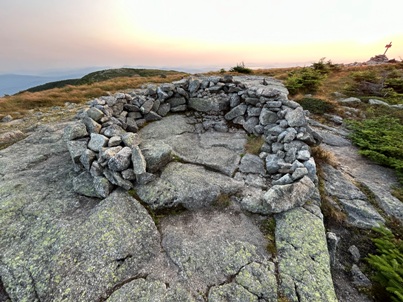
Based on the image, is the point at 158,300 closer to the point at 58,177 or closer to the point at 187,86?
the point at 58,177

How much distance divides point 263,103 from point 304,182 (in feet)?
17.7

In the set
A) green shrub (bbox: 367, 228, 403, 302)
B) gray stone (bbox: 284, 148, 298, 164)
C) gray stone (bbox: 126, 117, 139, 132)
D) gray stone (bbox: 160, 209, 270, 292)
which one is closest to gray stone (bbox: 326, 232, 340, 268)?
green shrub (bbox: 367, 228, 403, 302)

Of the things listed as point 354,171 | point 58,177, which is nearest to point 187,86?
point 58,177

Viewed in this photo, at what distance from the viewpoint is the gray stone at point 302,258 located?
15.1 ft

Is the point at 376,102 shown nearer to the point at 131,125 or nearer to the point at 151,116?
the point at 151,116

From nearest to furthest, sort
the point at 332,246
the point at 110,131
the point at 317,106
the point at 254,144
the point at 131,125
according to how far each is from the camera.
A: the point at 332,246
the point at 110,131
the point at 254,144
the point at 131,125
the point at 317,106

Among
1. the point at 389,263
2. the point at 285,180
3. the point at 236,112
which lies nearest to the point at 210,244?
the point at 285,180

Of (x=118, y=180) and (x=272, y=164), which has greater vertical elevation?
(x=118, y=180)

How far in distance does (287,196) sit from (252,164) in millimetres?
2293

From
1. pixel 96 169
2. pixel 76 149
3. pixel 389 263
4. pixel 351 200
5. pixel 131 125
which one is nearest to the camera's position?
pixel 389 263

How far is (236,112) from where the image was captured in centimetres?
1167

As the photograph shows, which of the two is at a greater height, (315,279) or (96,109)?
(96,109)

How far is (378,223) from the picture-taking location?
670 centimetres

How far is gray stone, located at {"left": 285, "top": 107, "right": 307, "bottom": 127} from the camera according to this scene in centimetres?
915
